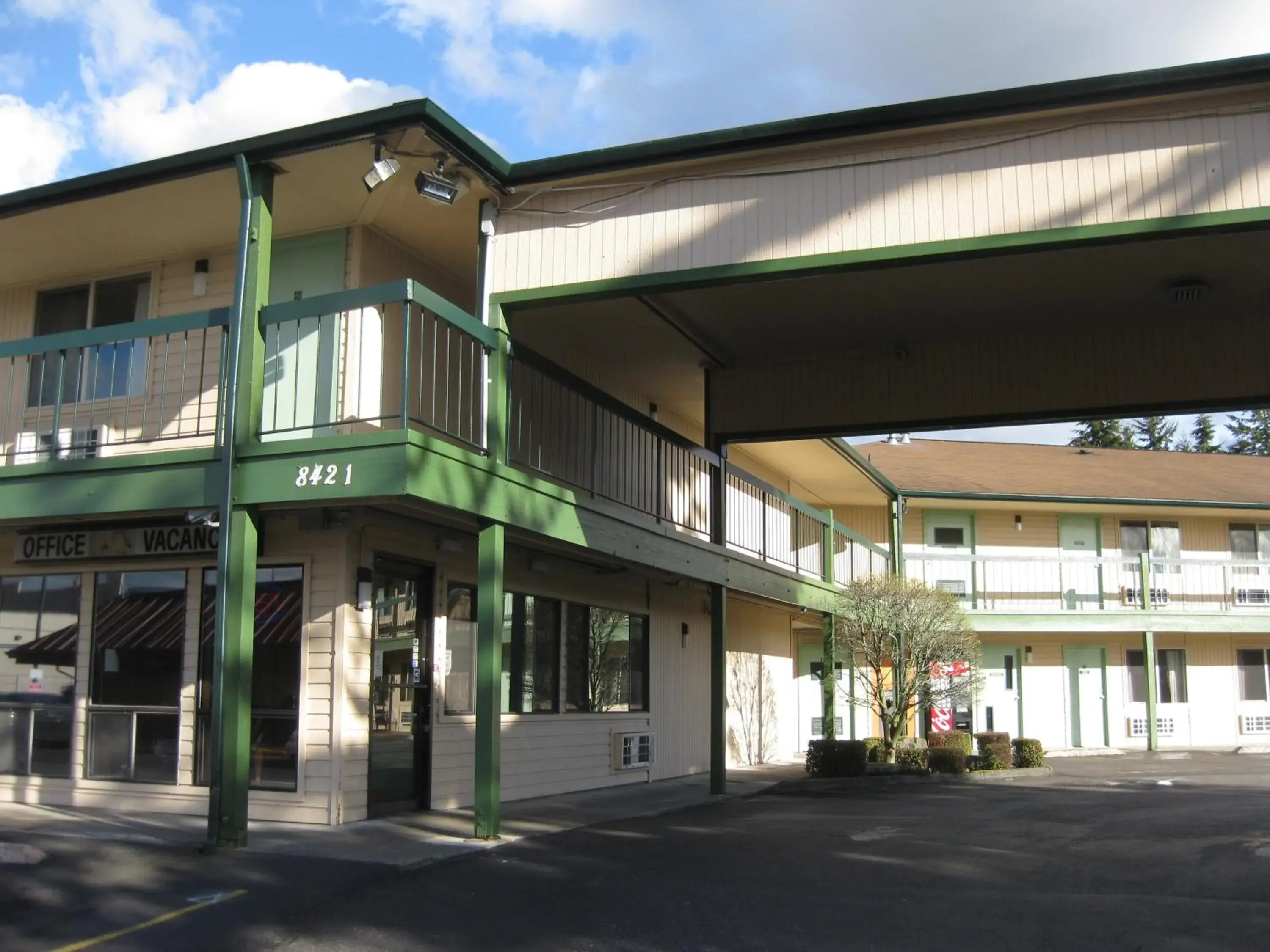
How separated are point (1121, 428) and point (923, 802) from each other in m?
49.2

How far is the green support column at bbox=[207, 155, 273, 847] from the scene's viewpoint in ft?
31.0

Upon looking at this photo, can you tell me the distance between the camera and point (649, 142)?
11.0 m

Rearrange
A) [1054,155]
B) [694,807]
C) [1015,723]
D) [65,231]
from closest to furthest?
[1054,155] < [65,231] < [694,807] < [1015,723]

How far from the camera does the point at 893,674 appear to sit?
63.1 ft

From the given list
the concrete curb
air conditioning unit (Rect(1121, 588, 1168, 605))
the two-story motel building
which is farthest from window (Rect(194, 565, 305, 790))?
air conditioning unit (Rect(1121, 588, 1168, 605))

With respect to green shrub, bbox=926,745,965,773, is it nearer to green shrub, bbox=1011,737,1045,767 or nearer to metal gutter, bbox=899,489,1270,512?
green shrub, bbox=1011,737,1045,767

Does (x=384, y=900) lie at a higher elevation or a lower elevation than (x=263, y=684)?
lower

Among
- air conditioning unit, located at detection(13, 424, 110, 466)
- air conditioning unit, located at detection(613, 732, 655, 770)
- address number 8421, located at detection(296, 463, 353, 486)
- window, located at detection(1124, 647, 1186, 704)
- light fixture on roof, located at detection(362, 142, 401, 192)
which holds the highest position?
light fixture on roof, located at detection(362, 142, 401, 192)

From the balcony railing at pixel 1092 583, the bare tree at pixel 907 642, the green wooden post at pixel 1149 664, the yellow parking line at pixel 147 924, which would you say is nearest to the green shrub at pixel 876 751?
the bare tree at pixel 907 642

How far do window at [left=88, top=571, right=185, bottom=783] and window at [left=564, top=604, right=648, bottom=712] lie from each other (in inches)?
191

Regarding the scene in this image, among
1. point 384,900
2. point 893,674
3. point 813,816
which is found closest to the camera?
point 384,900

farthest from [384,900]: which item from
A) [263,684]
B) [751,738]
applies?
[751,738]

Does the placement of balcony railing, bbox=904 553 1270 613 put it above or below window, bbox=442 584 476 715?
above

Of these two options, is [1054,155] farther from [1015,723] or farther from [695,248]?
[1015,723]
